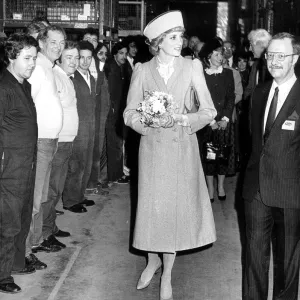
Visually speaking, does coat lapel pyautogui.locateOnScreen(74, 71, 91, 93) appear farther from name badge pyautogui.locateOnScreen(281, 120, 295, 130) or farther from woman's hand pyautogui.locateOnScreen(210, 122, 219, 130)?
name badge pyautogui.locateOnScreen(281, 120, 295, 130)

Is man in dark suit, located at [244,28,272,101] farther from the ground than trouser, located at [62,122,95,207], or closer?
farther from the ground

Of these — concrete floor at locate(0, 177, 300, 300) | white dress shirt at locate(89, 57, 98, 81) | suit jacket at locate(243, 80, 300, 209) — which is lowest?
concrete floor at locate(0, 177, 300, 300)

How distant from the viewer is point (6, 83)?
5.26m

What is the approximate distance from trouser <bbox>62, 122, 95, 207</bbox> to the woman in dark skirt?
1.50m

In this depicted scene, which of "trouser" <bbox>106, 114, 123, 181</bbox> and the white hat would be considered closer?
the white hat

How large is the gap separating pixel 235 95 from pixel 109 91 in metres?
1.83

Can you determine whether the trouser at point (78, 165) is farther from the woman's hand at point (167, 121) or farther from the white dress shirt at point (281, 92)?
the white dress shirt at point (281, 92)

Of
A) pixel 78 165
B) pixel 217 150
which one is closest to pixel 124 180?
pixel 217 150

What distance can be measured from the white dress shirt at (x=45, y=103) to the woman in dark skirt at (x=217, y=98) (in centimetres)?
296

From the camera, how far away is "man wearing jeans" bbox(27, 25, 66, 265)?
6.09 meters

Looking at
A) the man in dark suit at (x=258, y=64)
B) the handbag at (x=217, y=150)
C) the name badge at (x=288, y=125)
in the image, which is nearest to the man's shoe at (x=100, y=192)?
the handbag at (x=217, y=150)

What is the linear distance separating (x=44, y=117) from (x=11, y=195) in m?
0.96

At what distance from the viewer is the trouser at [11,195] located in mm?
5352

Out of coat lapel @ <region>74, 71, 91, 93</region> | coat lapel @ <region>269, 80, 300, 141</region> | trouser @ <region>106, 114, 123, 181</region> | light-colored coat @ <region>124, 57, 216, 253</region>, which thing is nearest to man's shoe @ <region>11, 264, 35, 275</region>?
light-colored coat @ <region>124, 57, 216, 253</region>
